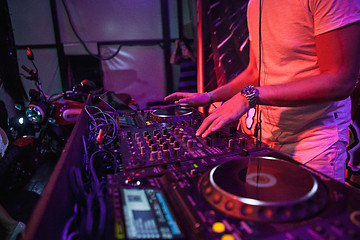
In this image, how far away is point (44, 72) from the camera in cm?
464

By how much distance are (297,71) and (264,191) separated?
2.36 ft

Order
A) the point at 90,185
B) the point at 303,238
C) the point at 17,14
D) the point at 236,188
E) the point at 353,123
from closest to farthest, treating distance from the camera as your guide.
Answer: the point at 303,238 → the point at 236,188 → the point at 90,185 → the point at 353,123 → the point at 17,14

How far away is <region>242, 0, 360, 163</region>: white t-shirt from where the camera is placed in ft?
3.08

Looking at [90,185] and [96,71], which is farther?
[96,71]

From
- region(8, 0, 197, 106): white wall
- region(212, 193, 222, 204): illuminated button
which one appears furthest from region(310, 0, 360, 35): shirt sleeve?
region(8, 0, 197, 106): white wall

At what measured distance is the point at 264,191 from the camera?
0.49 m

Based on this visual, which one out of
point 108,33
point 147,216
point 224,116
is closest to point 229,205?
point 147,216

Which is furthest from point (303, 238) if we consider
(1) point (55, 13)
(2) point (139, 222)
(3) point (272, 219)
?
(1) point (55, 13)

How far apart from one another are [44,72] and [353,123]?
490 centimetres

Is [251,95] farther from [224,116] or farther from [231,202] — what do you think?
[231,202]

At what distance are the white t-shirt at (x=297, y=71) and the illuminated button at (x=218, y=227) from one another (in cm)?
73

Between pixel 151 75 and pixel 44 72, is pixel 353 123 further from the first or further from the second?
pixel 44 72

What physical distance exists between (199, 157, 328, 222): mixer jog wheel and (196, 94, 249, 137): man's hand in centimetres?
20

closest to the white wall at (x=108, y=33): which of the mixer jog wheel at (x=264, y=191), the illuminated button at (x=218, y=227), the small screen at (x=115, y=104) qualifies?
the small screen at (x=115, y=104)
